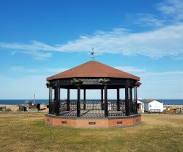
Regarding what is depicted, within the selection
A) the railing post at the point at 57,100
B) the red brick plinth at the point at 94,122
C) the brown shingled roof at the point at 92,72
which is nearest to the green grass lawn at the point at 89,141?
the red brick plinth at the point at 94,122

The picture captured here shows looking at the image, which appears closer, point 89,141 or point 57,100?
point 89,141

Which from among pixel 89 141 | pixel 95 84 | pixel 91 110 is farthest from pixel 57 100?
pixel 89 141

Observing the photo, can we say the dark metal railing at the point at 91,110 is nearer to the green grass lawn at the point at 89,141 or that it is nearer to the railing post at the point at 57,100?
the railing post at the point at 57,100

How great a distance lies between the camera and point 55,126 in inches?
990

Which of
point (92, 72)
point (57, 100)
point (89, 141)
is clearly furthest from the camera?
point (57, 100)

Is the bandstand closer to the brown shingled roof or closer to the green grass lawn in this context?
the brown shingled roof

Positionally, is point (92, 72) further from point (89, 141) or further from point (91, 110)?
point (89, 141)

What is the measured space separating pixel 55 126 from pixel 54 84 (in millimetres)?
3899

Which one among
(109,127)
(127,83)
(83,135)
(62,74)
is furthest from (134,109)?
(83,135)

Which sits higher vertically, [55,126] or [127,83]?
[127,83]

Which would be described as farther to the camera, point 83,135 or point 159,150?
point 83,135

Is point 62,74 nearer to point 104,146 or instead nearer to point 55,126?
point 55,126

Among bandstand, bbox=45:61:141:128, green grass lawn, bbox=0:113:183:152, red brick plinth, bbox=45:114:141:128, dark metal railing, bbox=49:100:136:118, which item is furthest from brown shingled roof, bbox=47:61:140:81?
green grass lawn, bbox=0:113:183:152

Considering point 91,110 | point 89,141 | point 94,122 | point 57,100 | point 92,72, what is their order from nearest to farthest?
point 89,141
point 94,122
point 92,72
point 57,100
point 91,110
